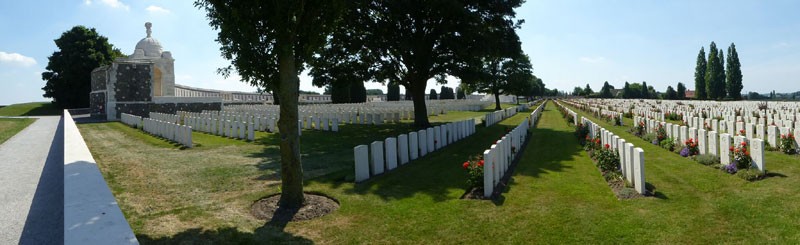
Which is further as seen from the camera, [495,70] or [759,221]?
[495,70]

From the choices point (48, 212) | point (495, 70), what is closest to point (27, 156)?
point (48, 212)

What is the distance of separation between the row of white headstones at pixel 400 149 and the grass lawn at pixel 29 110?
44718 mm

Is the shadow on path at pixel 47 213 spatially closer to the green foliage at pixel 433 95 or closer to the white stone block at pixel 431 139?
the white stone block at pixel 431 139

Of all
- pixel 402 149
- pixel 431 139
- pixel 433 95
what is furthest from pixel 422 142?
pixel 433 95

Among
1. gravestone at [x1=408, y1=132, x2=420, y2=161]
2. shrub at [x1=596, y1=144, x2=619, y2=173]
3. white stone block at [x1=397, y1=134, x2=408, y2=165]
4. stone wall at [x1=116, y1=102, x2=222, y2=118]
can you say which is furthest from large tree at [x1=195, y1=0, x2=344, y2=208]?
stone wall at [x1=116, y1=102, x2=222, y2=118]

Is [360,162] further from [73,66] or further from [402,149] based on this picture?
[73,66]

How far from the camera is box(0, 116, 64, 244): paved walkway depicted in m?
5.43

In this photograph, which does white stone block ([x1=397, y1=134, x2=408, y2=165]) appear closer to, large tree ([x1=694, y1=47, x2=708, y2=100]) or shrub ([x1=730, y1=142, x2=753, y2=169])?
shrub ([x1=730, y1=142, x2=753, y2=169])

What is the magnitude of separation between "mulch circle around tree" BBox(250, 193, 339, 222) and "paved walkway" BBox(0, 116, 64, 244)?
2447 millimetres

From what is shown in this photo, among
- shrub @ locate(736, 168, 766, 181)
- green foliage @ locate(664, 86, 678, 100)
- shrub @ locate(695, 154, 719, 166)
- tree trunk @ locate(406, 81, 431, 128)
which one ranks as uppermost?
green foliage @ locate(664, 86, 678, 100)

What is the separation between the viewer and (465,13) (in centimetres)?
1862

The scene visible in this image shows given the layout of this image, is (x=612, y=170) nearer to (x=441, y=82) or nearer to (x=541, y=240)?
(x=541, y=240)

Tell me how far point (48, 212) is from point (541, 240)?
7039 millimetres

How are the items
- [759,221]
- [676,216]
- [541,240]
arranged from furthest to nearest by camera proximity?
1. [676,216]
2. [759,221]
3. [541,240]
